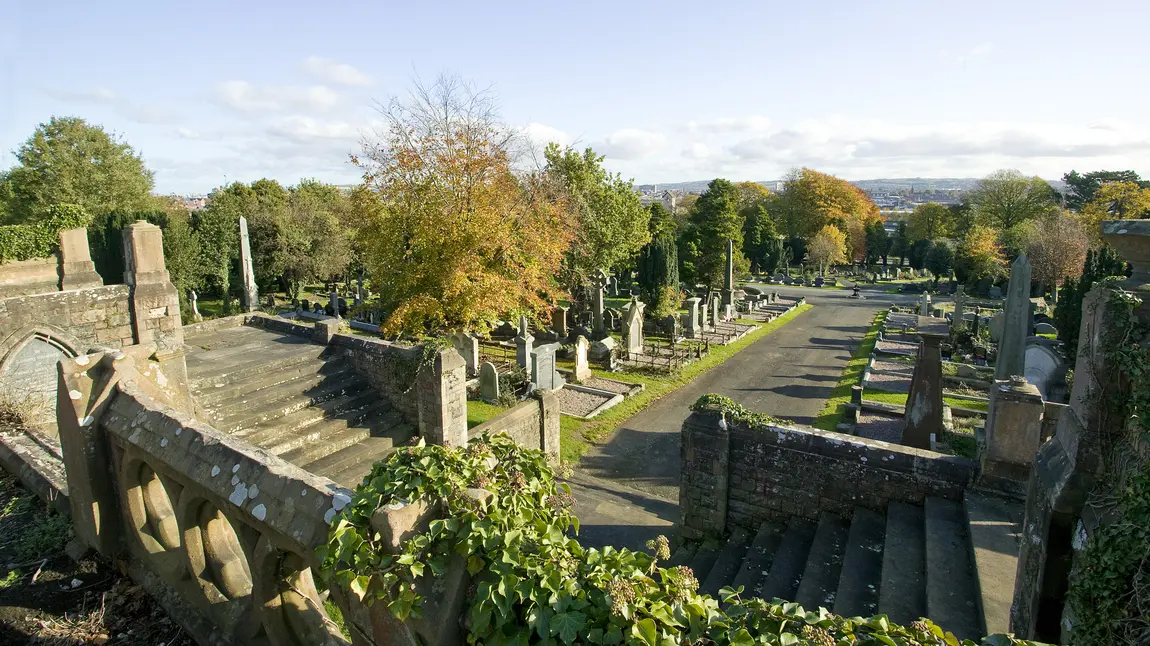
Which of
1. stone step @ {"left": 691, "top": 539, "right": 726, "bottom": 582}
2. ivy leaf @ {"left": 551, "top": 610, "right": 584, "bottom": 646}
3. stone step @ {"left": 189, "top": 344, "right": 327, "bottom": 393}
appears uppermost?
ivy leaf @ {"left": 551, "top": 610, "right": 584, "bottom": 646}

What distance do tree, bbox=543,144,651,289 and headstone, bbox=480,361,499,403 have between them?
11.8 meters

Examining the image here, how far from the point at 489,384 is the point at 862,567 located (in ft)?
35.3

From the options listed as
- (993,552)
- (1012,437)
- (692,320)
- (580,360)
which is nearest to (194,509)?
(993,552)

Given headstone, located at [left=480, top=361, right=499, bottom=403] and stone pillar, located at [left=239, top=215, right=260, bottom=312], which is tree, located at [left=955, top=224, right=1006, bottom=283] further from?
stone pillar, located at [left=239, top=215, right=260, bottom=312]

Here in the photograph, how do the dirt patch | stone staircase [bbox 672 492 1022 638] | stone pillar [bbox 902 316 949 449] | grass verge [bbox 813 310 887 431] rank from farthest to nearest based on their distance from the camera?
grass verge [bbox 813 310 887 431] → stone pillar [bbox 902 316 949 449] → stone staircase [bbox 672 492 1022 638] → the dirt patch

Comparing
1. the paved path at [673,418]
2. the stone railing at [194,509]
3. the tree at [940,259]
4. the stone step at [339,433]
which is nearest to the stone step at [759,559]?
the paved path at [673,418]

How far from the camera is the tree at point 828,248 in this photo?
52.8 metres

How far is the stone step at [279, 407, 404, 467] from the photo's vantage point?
897cm

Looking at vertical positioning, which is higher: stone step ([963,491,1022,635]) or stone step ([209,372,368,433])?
stone step ([209,372,368,433])

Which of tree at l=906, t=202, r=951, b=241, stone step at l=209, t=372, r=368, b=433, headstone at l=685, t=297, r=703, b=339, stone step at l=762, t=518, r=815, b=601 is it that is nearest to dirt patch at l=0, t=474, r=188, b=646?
stone step at l=209, t=372, r=368, b=433

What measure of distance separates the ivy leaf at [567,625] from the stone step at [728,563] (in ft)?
17.6

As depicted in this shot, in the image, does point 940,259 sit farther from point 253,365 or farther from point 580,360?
point 253,365

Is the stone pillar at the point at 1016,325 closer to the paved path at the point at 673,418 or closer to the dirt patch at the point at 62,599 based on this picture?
the paved path at the point at 673,418

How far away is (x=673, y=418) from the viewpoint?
15.1 metres
